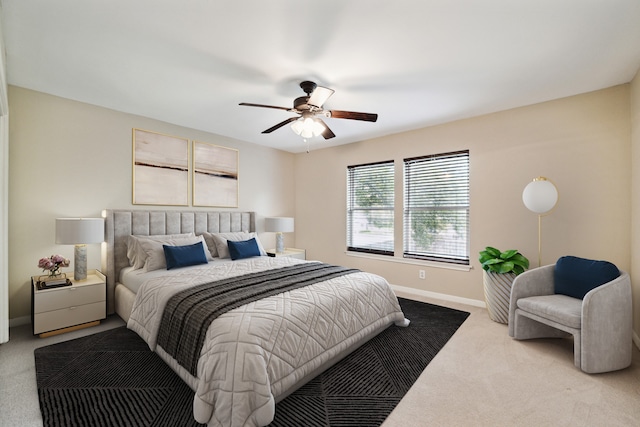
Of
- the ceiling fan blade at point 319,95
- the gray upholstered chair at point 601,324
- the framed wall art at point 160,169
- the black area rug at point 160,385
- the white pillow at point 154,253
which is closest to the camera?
the black area rug at point 160,385

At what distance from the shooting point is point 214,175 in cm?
451

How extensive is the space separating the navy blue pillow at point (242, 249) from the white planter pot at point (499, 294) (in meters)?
2.97

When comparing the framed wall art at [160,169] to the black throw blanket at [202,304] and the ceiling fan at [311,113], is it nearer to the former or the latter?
the ceiling fan at [311,113]

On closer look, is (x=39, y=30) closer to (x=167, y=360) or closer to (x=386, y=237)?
(x=167, y=360)

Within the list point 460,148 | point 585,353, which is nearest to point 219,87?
point 460,148

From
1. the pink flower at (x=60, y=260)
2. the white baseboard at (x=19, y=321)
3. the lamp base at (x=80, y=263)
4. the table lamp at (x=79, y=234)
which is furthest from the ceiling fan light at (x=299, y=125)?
the white baseboard at (x=19, y=321)

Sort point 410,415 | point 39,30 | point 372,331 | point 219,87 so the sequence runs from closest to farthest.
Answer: point 410,415, point 39,30, point 372,331, point 219,87

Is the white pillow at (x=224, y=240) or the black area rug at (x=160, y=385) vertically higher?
the white pillow at (x=224, y=240)

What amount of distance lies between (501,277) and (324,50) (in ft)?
9.67

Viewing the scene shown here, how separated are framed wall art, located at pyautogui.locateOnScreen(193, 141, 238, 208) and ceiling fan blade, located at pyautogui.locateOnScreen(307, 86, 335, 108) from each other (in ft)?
7.92

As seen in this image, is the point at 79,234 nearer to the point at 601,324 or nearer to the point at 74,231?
the point at 74,231

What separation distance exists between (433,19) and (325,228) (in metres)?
3.85

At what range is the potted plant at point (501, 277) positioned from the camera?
3.13 meters

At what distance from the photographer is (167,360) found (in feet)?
7.18
